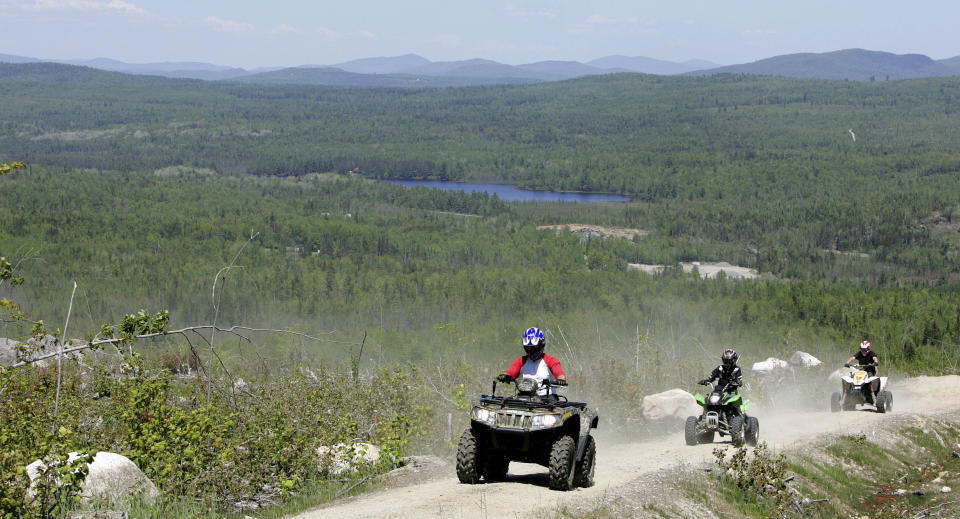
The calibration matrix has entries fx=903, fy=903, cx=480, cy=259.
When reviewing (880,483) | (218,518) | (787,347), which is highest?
(218,518)

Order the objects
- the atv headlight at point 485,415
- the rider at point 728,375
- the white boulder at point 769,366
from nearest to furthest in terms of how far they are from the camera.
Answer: the atv headlight at point 485,415 < the rider at point 728,375 < the white boulder at point 769,366

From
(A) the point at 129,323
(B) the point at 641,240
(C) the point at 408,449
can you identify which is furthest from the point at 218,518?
(B) the point at 641,240

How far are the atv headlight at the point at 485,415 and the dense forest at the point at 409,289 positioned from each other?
3.32 m

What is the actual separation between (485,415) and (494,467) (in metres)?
1.22

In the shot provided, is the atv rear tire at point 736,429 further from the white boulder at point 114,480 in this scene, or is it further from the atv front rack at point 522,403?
the white boulder at point 114,480

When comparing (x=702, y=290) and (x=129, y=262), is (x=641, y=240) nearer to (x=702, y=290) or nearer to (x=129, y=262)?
(x=702, y=290)

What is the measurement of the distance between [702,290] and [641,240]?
132 feet

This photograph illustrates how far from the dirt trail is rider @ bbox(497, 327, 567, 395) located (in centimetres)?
161

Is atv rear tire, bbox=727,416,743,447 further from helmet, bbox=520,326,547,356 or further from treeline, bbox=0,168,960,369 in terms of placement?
treeline, bbox=0,168,960,369

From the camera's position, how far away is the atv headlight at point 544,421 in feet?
42.1

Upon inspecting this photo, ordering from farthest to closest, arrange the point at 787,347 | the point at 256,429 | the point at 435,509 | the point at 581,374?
the point at 787,347, the point at 581,374, the point at 256,429, the point at 435,509

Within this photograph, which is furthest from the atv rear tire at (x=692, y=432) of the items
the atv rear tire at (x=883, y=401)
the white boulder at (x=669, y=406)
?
the atv rear tire at (x=883, y=401)

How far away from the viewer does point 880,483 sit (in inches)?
733

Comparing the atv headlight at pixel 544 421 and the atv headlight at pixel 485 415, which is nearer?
the atv headlight at pixel 544 421
